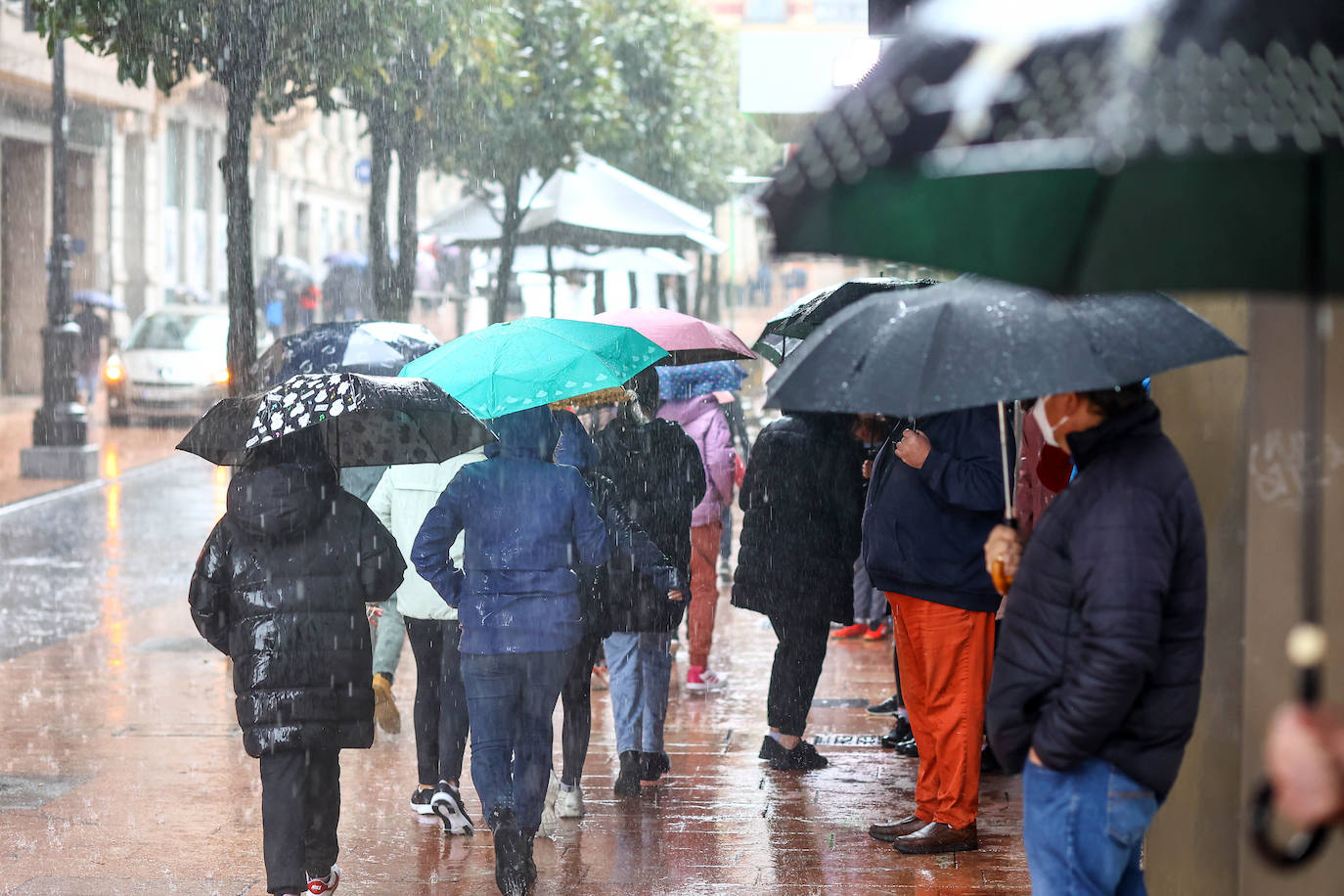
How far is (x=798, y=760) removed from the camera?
7457 mm

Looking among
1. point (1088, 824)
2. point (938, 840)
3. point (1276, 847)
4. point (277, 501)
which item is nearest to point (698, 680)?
point (938, 840)

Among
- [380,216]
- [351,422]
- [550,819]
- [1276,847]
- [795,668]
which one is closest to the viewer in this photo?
[1276,847]

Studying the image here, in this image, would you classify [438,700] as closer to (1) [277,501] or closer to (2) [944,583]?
(1) [277,501]

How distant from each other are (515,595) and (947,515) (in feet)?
5.17

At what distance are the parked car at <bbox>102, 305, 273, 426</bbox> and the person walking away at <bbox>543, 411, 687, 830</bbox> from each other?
17.3 metres

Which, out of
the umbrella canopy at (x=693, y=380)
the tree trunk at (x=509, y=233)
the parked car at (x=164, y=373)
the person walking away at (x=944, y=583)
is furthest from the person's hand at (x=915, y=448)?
the parked car at (x=164, y=373)

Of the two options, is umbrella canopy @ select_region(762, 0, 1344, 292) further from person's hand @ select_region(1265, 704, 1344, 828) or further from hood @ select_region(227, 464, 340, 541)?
hood @ select_region(227, 464, 340, 541)

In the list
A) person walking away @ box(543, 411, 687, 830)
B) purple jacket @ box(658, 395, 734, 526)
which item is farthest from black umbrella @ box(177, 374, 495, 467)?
purple jacket @ box(658, 395, 734, 526)

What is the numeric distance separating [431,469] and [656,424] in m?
0.98

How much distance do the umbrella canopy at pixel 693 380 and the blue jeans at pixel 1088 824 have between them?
551 centimetres

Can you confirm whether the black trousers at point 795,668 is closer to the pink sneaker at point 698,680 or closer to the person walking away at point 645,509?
the person walking away at point 645,509

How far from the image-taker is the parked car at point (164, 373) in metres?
23.4

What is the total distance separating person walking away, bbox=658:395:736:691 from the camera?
915 cm

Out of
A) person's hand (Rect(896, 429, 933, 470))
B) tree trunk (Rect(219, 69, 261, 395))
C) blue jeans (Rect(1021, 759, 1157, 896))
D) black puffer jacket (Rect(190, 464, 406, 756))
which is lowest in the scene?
blue jeans (Rect(1021, 759, 1157, 896))
